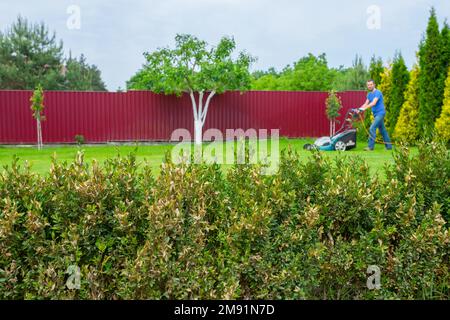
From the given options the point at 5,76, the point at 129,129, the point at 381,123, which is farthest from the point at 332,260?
the point at 5,76

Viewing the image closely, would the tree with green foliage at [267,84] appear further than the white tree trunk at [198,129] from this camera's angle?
Yes

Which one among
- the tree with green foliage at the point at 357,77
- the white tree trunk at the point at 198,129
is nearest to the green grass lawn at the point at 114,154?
the white tree trunk at the point at 198,129

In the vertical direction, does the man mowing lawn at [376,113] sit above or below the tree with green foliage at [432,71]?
below

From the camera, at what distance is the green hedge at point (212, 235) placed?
8.39ft

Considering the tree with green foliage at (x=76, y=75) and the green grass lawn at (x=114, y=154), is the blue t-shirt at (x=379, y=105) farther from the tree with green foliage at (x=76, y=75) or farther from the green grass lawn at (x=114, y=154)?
the tree with green foliage at (x=76, y=75)

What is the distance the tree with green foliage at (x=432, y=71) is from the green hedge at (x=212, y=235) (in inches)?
443

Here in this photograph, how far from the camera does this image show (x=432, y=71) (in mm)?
13383

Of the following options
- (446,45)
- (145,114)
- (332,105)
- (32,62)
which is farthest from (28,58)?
(446,45)

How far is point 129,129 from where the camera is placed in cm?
1898

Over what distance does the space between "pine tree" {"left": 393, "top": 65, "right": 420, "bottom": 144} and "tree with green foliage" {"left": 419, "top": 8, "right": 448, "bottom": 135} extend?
1.01 meters

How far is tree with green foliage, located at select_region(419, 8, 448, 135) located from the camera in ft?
43.3

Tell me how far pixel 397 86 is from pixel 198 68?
7.11m

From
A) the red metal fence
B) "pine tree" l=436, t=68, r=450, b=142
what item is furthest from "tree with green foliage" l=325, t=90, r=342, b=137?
"pine tree" l=436, t=68, r=450, b=142
